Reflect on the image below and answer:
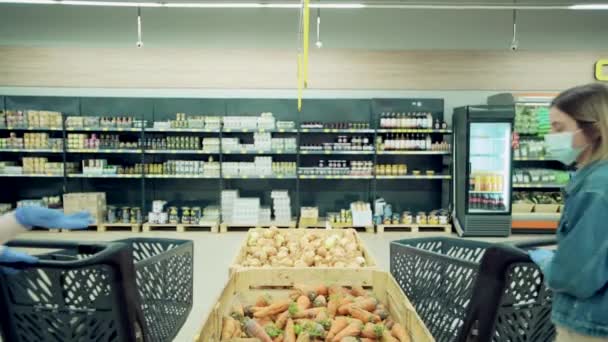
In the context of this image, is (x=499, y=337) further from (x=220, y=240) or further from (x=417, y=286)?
(x=220, y=240)

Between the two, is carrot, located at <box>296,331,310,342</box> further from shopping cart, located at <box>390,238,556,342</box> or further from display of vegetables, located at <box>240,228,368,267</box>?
display of vegetables, located at <box>240,228,368,267</box>

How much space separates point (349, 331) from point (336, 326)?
97 mm

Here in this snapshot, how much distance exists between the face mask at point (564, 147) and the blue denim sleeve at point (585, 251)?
234 mm

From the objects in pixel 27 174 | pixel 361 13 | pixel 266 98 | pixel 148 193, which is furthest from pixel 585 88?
pixel 27 174

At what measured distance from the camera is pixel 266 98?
Answer: 294 inches

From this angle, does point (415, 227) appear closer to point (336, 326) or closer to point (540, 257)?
point (336, 326)

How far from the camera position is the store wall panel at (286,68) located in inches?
293

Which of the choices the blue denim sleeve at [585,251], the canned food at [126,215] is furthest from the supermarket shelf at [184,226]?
the blue denim sleeve at [585,251]

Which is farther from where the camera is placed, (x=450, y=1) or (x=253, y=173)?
(x=450, y=1)

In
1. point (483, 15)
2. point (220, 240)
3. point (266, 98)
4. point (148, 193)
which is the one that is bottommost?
point (220, 240)

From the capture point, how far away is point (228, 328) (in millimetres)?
1776

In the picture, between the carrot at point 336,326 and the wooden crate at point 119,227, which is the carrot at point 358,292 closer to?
the carrot at point 336,326

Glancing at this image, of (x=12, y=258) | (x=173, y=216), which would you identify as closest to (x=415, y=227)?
(x=173, y=216)

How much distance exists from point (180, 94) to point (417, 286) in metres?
6.51
